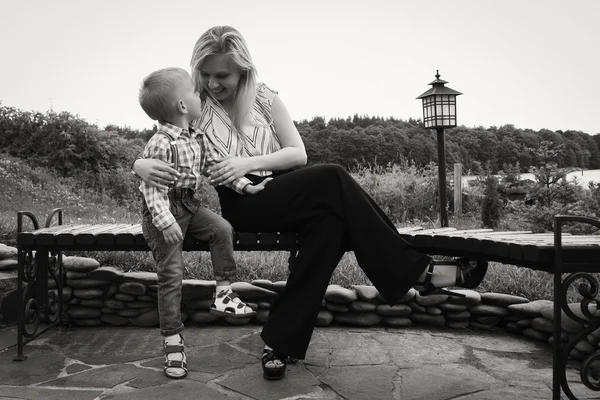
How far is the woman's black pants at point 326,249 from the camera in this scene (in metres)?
2.09

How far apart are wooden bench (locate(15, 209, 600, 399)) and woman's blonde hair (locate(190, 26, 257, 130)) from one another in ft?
1.93

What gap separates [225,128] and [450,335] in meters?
1.64

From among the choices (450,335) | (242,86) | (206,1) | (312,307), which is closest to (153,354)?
(312,307)

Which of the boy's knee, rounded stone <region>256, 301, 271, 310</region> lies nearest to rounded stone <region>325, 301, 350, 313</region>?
rounded stone <region>256, 301, 271, 310</region>

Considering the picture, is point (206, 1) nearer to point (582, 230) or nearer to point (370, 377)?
point (370, 377)

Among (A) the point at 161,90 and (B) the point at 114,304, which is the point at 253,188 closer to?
(A) the point at 161,90

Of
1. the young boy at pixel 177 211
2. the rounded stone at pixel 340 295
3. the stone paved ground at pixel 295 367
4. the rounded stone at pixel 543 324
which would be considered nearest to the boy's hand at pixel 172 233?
the young boy at pixel 177 211

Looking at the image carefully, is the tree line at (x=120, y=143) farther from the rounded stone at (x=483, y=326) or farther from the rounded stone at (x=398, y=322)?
the rounded stone at (x=398, y=322)

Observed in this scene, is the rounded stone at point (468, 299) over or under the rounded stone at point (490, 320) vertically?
over

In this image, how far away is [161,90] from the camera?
7.51 feet

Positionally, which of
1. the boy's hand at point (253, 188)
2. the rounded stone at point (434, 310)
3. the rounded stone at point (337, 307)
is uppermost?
the boy's hand at point (253, 188)

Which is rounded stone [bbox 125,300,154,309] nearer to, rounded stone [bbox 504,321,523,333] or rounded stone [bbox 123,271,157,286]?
rounded stone [bbox 123,271,157,286]

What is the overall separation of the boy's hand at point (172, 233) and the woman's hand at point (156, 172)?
0.17m

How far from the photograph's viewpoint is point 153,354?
8.60 feet
